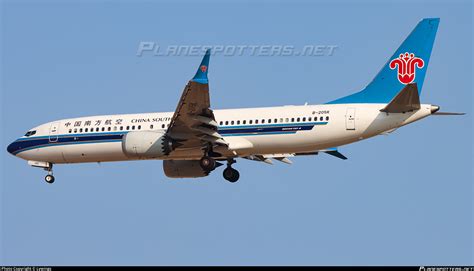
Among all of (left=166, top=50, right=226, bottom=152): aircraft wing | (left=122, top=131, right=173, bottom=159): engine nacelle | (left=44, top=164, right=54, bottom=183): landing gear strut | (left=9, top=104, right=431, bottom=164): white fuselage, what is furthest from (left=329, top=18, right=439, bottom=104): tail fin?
(left=44, top=164, right=54, bottom=183): landing gear strut

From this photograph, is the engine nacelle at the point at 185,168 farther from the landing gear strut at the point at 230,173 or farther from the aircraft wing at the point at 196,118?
the aircraft wing at the point at 196,118

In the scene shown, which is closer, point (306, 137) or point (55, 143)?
point (306, 137)

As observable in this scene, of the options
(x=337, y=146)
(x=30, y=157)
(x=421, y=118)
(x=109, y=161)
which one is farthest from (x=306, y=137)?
(x=30, y=157)

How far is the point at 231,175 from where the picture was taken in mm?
45656

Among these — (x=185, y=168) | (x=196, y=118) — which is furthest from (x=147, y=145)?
(x=185, y=168)

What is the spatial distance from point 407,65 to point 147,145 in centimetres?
1168

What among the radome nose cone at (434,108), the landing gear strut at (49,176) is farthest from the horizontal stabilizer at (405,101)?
the landing gear strut at (49,176)

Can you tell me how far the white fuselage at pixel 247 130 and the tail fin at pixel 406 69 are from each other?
2.77 ft

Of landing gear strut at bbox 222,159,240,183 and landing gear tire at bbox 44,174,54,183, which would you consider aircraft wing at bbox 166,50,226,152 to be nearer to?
landing gear strut at bbox 222,159,240,183

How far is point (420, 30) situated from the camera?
41.8 metres

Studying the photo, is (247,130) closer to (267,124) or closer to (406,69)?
(267,124)

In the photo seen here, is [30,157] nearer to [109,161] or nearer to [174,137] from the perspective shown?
[109,161]

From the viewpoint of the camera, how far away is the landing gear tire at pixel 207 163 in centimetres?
4262

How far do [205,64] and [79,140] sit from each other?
33.6ft
